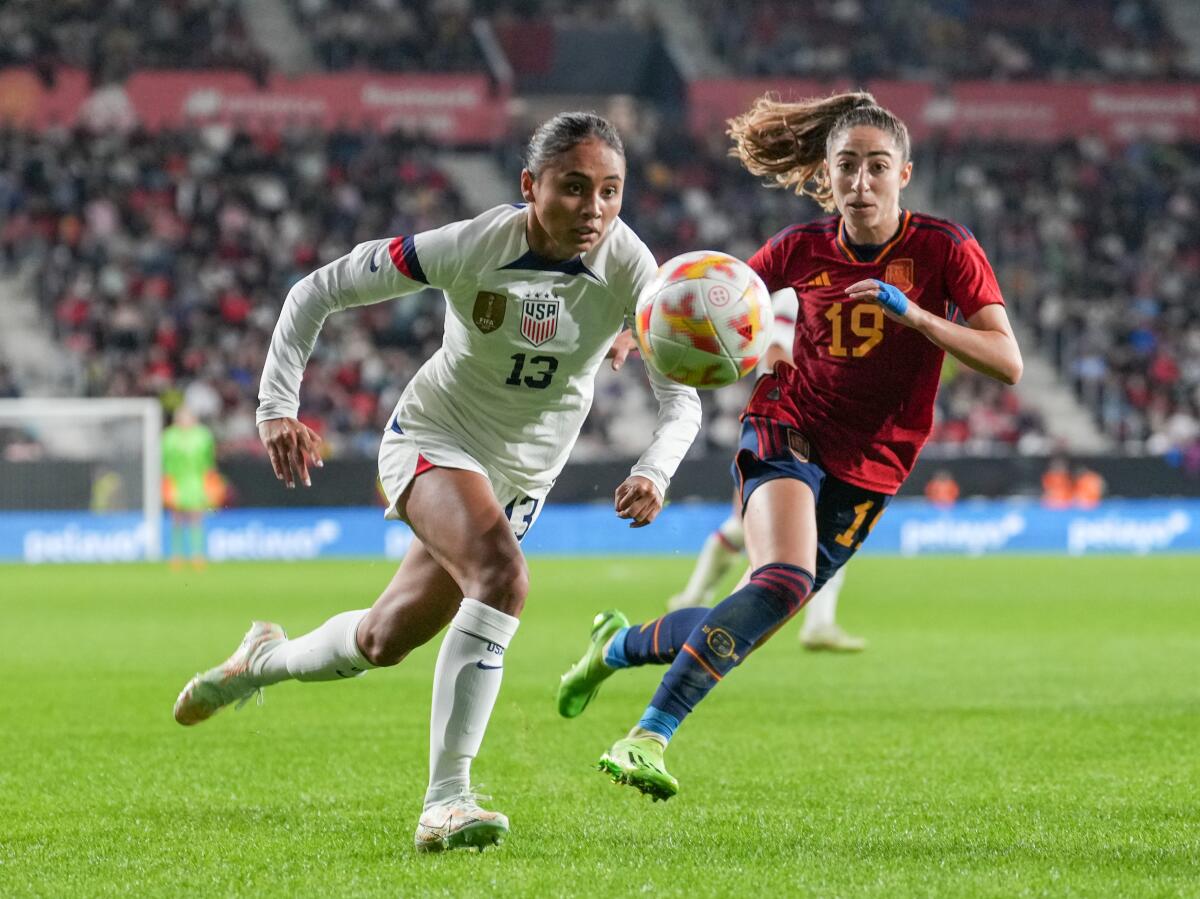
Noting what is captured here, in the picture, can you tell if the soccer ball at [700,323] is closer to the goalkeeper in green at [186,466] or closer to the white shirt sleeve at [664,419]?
the white shirt sleeve at [664,419]

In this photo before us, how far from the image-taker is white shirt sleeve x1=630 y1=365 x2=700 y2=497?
4.99 meters

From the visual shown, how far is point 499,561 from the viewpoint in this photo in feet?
15.6

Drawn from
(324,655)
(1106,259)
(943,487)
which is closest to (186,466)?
(943,487)

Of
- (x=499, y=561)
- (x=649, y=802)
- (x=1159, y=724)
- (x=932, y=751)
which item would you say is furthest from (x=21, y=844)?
(x=1159, y=724)

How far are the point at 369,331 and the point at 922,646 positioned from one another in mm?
15906

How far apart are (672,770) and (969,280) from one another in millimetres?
2021

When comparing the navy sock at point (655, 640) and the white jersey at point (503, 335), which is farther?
the navy sock at point (655, 640)

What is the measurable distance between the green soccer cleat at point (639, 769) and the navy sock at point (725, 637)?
17 cm

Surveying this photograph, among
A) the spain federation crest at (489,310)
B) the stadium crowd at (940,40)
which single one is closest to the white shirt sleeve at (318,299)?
the spain federation crest at (489,310)

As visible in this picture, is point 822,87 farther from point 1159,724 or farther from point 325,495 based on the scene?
point 1159,724

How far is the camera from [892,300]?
15.9ft

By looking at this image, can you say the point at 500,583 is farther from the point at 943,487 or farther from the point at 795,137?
the point at 943,487

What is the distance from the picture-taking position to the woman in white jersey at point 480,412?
473 centimetres

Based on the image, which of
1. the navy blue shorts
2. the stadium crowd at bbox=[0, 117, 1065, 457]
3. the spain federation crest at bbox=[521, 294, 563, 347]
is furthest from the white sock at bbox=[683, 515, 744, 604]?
the stadium crowd at bbox=[0, 117, 1065, 457]
